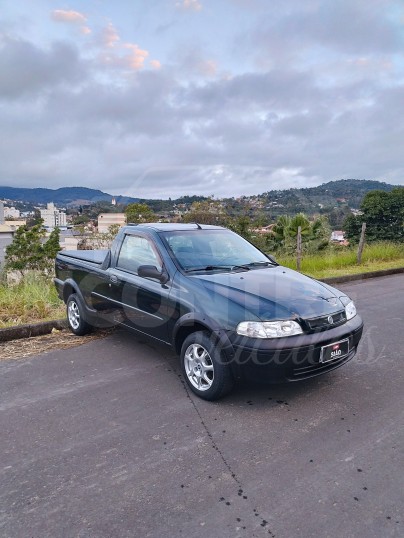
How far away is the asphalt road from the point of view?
7.13ft

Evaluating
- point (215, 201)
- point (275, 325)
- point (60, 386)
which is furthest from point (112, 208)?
point (275, 325)

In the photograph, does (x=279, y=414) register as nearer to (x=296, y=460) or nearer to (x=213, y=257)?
(x=296, y=460)

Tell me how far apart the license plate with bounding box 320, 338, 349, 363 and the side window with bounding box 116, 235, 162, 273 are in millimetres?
1841

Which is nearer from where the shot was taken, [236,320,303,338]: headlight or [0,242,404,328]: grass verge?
[236,320,303,338]: headlight

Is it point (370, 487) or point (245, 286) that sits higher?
point (245, 286)

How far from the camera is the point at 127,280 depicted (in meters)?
4.52

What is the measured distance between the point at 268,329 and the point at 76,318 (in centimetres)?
322

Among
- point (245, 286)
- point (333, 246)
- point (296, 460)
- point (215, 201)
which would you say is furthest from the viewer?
point (215, 201)

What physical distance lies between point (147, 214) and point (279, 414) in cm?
1369

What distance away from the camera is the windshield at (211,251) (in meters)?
4.24

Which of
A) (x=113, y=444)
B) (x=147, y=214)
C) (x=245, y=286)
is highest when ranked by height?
(x=147, y=214)

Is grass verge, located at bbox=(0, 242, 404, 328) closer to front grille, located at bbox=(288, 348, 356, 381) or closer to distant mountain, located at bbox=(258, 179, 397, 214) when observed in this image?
front grille, located at bbox=(288, 348, 356, 381)

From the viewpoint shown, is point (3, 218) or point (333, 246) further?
point (3, 218)

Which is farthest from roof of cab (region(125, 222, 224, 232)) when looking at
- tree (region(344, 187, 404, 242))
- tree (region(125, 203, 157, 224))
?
tree (region(344, 187, 404, 242))
